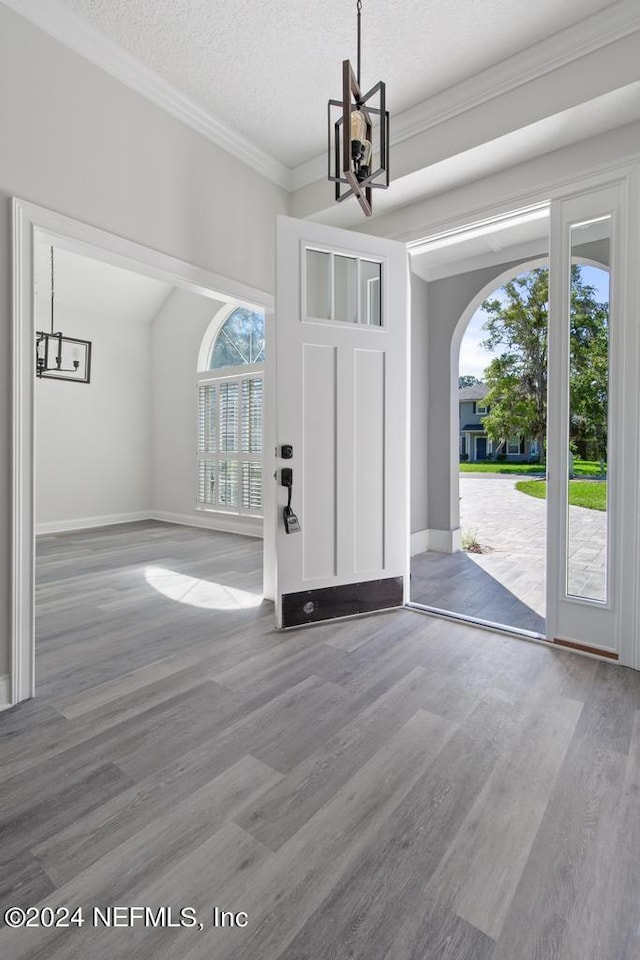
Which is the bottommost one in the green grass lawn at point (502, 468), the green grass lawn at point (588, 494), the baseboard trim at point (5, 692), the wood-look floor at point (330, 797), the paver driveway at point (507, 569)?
the wood-look floor at point (330, 797)

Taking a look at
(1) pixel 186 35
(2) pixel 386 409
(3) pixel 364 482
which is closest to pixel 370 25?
(1) pixel 186 35

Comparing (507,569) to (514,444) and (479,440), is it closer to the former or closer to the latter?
(514,444)

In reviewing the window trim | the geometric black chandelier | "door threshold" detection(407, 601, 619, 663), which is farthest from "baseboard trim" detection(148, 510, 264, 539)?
the window trim

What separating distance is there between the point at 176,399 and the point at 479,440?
9.37 meters

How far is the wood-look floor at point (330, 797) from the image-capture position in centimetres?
109

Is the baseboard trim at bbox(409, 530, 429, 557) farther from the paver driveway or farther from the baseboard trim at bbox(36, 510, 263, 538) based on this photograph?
the baseboard trim at bbox(36, 510, 263, 538)

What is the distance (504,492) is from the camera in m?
8.76

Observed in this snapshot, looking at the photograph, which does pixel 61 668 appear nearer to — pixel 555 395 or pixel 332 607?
pixel 332 607

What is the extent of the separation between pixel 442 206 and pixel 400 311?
67 centimetres

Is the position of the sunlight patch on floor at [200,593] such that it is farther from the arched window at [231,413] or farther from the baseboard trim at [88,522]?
the baseboard trim at [88,522]

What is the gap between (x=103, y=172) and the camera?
7.62 feet

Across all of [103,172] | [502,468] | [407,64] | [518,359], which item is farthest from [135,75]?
[502,468]

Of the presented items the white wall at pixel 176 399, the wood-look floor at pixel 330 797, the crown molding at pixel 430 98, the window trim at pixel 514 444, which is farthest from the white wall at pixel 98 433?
the window trim at pixel 514 444

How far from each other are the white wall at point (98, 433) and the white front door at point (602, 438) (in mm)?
6240
